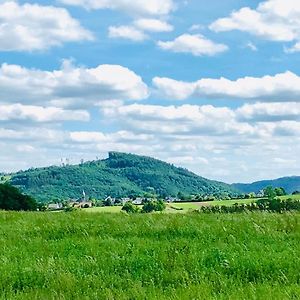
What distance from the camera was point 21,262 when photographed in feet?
37.6

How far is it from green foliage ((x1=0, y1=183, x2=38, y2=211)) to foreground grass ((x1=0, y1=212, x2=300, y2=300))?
46.0 meters

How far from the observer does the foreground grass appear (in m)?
9.12

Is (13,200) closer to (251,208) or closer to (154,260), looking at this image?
(251,208)

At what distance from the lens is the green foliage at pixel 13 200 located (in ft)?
201

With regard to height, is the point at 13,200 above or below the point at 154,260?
above

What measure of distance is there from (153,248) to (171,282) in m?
2.74

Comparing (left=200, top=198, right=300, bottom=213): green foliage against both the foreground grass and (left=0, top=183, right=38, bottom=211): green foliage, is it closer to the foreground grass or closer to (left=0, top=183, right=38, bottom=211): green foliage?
the foreground grass

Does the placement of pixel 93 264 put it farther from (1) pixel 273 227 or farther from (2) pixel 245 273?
(1) pixel 273 227

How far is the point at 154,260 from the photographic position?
1116cm

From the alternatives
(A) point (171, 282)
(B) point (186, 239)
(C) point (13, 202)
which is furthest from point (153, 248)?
(C) point (13, 202)

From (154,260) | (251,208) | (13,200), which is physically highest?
(13,200)

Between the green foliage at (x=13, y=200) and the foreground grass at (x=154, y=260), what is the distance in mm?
45967

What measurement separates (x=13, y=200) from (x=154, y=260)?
53.5 m

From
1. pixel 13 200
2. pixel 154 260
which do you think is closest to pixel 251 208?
pixel 154 260
